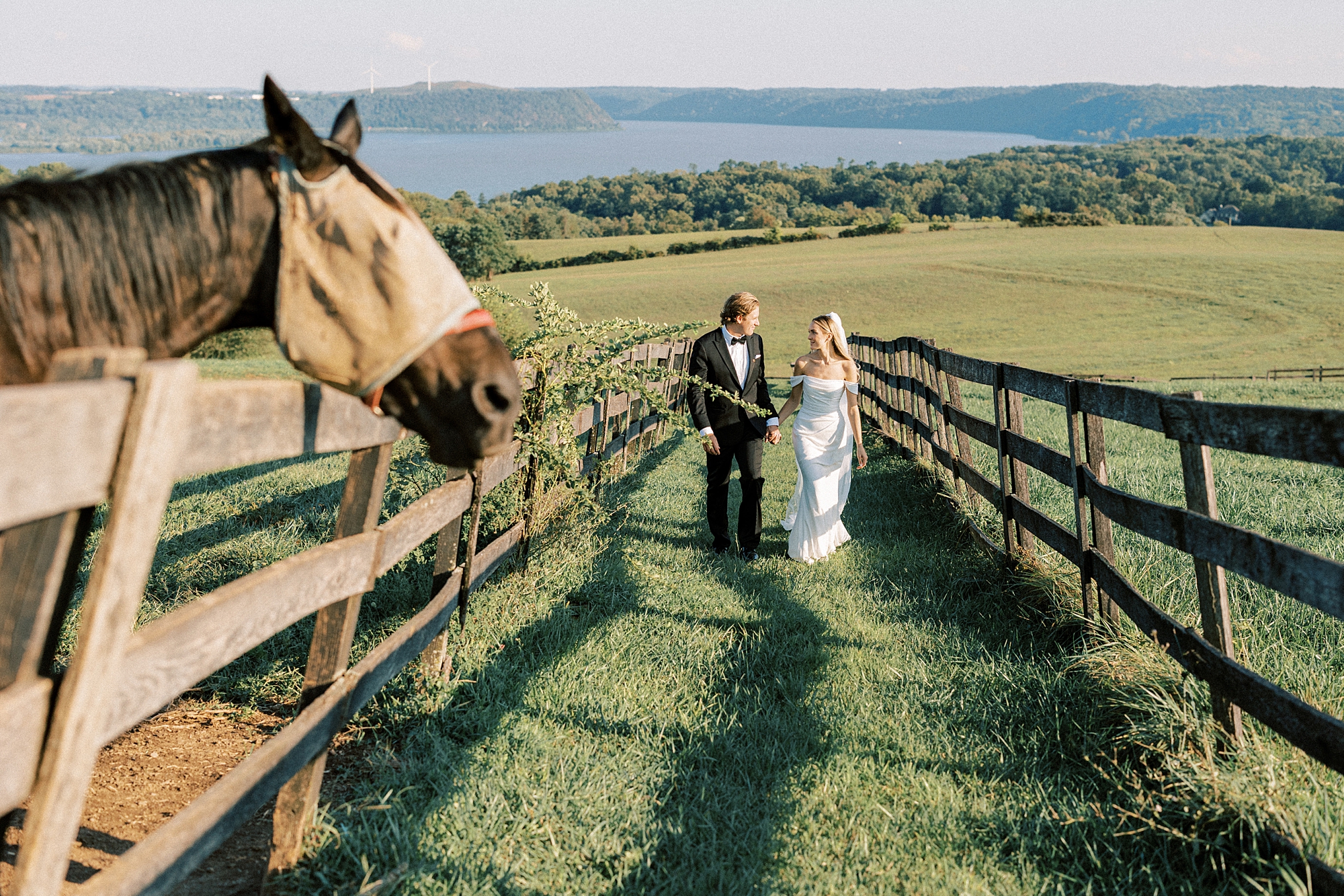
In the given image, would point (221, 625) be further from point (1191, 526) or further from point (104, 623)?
point (1191, 526)

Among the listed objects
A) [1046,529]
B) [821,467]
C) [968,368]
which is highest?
[968,368]

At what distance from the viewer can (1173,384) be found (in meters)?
23.5

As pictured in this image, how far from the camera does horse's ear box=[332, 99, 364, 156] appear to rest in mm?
2061

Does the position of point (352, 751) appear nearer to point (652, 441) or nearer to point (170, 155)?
point (170, 155)

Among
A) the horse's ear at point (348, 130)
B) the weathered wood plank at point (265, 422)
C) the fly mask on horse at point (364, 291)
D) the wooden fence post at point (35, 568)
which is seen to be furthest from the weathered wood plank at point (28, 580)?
the horse's ear at point (348, 130)

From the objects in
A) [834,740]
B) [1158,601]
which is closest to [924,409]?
[1158,601]

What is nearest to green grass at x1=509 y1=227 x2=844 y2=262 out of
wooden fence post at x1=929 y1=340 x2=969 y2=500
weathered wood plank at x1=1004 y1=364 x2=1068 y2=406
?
wooden fence post at x1=929 y1=340 x2=969 y2=500

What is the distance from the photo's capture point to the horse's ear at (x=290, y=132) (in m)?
1.74

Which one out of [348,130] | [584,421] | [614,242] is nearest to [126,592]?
[348,130]

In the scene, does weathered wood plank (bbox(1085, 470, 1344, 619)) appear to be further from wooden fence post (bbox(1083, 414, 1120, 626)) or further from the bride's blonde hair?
the bride's blonde hair

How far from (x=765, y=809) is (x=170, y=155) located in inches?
106

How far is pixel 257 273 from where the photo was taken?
77.7 inches

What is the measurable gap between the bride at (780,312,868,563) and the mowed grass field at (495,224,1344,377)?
26.8 metres

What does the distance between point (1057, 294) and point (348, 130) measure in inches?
2125
